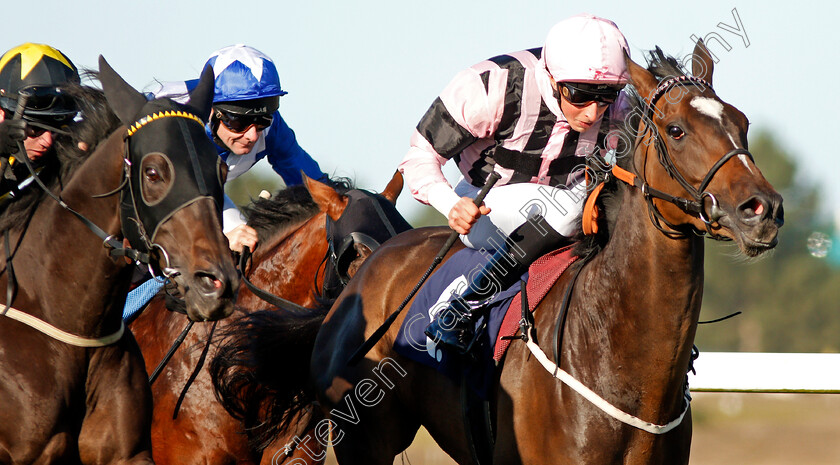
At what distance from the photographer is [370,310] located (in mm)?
4758

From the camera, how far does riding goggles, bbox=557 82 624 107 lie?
12.5ft

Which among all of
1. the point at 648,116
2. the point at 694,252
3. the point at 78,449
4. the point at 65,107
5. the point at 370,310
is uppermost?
the point at 65,107

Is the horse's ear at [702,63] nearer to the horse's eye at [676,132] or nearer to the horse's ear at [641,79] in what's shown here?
the horse's ear at [641,79]

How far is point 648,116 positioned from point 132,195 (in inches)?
69.9

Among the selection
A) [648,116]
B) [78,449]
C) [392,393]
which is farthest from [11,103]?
[648,116]

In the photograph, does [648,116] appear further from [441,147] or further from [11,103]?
[11,103]

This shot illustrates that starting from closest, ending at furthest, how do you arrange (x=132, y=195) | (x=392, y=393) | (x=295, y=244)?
(x=132, y=195), (x=392, y=393), (x=295, y=244)

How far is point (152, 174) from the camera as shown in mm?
3215

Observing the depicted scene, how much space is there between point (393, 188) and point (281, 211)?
2.21ft

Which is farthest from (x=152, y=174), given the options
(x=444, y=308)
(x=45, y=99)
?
(x=444, y=308)

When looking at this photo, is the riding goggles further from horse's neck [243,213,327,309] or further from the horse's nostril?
horse's neck [243,213,327,309]

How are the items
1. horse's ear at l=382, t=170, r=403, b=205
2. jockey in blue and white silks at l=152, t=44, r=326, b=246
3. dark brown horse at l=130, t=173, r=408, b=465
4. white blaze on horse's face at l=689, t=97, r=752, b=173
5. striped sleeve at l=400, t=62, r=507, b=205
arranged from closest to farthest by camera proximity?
1. white blaze on horse's face at l=689, t=97, r=752, b=173
2. striped sleeve at l=400, t=62, r=507, b=205
3. dark brown horse at l=130, t=173, r=408, b=465
4. jockey in blue and white silks at l=152, t=44, r=326, b=246
5. horse's ear at l=382, t=170, r=403, b=205

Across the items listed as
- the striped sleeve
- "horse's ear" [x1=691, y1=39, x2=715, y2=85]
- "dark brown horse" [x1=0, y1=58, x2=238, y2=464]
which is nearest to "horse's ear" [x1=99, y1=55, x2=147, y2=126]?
"dark brown horse" [x1=0, y1=58, x2=238, y2=464]

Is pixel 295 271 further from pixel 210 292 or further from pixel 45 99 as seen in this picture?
pixel 210 292
